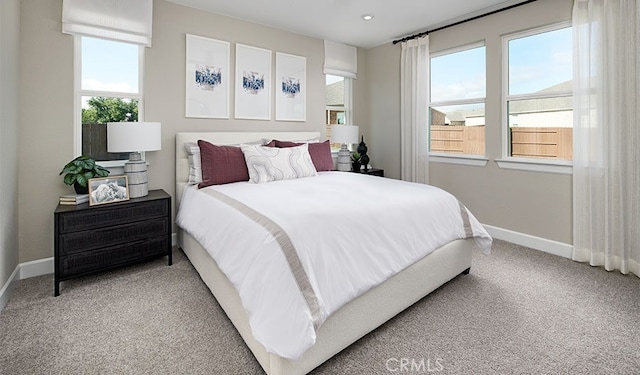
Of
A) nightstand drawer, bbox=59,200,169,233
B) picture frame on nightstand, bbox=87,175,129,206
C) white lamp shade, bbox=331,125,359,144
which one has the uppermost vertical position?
white lamp shade, bbox=331,125,359,144

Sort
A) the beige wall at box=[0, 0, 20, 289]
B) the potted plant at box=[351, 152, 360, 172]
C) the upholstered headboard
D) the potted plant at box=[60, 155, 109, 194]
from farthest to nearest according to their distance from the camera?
the potted plant at box=[351, 152, 360, 172], the upholstered headboard, the potted plant at box=[60, 155, 109, 194], the beige wall at box=[0, 0, 20, 289]

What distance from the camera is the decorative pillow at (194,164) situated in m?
3.30

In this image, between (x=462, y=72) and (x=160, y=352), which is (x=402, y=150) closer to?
(x=462, y=72)

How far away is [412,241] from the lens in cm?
218

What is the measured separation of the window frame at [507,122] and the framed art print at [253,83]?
2744 millimetres

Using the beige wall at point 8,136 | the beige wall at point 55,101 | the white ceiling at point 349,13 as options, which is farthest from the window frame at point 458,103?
the beige wall at point 8,136

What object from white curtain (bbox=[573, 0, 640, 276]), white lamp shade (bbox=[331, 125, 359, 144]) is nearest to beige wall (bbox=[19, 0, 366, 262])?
white lamp shade (bbox=[331, 125, 359, 144])

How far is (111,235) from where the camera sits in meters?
2.71

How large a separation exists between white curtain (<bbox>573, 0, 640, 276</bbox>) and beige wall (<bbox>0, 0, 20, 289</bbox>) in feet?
15.2

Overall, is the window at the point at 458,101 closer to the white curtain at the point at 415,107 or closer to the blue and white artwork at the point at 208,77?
the white curtain at the point at 415,107

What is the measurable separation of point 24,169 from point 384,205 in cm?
298

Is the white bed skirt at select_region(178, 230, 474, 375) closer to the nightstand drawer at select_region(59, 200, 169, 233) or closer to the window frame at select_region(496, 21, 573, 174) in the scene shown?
the nightstand drawer at select_region(59, 200, 169, 233)

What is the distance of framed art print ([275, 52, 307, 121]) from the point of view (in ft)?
14.0

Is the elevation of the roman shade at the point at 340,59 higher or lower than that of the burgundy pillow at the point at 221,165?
higher
